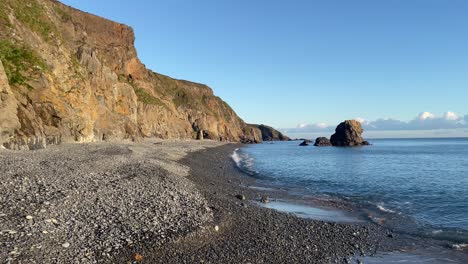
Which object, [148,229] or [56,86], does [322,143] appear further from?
[148,229]

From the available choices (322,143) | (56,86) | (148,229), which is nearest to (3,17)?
(56,86)

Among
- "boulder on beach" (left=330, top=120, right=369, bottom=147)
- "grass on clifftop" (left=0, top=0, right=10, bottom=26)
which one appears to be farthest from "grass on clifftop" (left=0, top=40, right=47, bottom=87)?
"boulder on beach" (left=330, top=120, right=369, bottom=147)

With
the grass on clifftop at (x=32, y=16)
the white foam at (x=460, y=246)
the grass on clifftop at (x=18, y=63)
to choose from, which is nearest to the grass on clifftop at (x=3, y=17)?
the grass on clifftop at (x=32, y=16)

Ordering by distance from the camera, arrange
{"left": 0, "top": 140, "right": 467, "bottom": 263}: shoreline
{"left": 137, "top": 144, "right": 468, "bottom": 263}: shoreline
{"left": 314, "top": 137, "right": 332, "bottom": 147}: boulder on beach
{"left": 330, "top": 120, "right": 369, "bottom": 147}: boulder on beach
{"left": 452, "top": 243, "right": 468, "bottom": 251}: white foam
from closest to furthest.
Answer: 1. {"left": 0, "top": 140, "right": 467, "bottom": 263}: shoreline
2. {"left": 137, "top": 144, "right": 468, "bottom": 263}: shoreline
3. {"left": 452, "top": 243, "right": 468, "bottom": 251}: white foam
4. {"left": 330, "top": 120, "right": 369, "bottom": 147}: boulder on beach
5. {"left": 314, "top": 137, "right": 332, "bottom": 147}: boulder on beach

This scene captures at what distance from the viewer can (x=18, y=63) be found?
3522 cm

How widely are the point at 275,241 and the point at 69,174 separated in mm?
12529

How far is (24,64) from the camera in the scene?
118ft

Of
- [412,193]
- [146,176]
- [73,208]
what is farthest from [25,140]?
[412,193]

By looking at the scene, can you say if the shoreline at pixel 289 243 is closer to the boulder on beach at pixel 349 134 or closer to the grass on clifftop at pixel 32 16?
the grass on clifftop at pixel 32 16

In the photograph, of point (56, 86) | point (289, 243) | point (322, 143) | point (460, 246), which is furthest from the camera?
point (322, 143)

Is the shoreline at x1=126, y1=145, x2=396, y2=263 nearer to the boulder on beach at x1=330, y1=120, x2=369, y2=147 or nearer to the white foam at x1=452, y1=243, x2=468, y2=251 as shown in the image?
the white foam at x1=452, y1=243, x2=468, y2=251

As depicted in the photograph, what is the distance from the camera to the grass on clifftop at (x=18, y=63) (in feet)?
111

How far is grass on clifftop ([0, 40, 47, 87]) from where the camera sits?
111 ft

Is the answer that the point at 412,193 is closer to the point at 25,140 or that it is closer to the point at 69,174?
the point at 69,174
